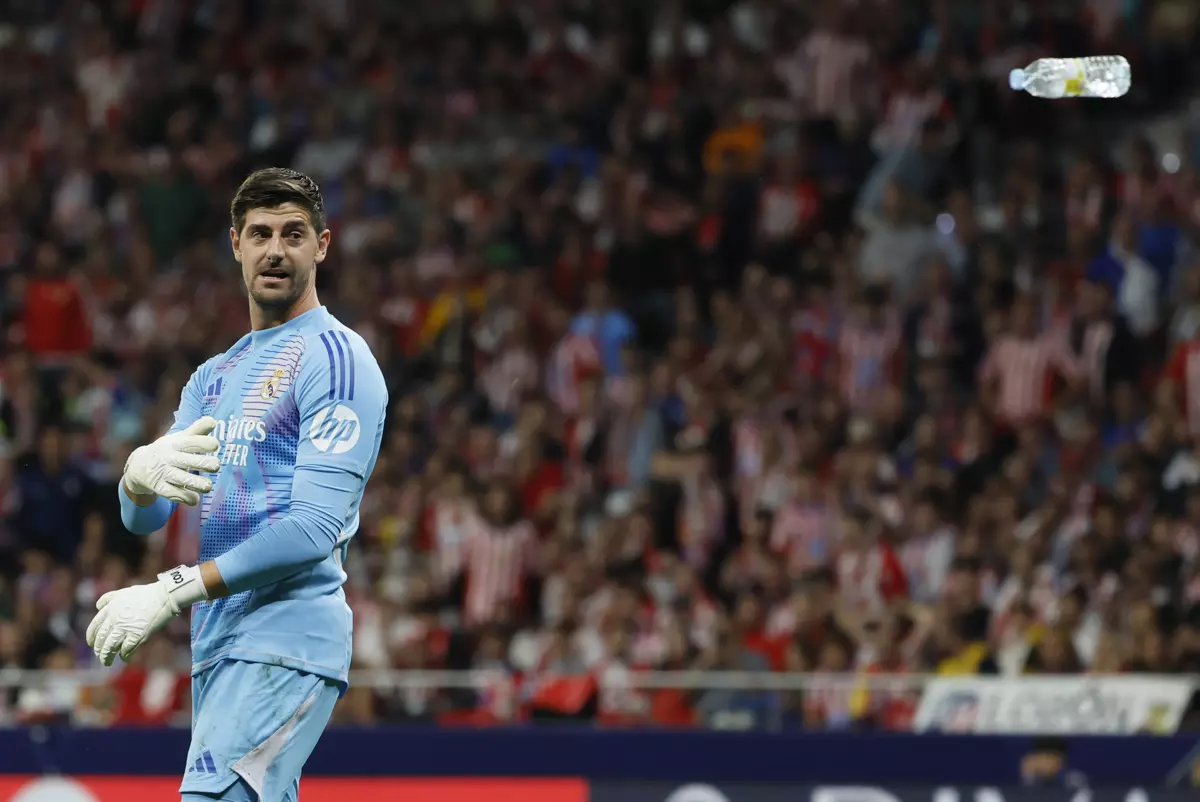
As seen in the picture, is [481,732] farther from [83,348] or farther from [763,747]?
[83,348]

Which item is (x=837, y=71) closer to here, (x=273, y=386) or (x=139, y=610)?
(x=273, y=386)

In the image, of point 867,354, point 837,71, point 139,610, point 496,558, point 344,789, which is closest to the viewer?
point 139,610

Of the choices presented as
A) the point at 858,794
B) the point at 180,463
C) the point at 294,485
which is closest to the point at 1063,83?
the point at 294,485

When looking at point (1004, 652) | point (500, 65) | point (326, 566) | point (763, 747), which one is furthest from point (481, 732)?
point (500, 65)

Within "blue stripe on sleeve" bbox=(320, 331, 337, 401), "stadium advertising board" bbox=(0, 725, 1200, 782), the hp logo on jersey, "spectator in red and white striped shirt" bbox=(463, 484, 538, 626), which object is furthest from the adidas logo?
"spectator in red and white striped shirt" bbox=(463, 484, 538, 626)

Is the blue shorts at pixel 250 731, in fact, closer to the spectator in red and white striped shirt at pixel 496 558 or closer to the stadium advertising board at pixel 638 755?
the stadium advertising board at pixel 638 755

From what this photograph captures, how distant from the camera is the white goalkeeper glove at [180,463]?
455 cm

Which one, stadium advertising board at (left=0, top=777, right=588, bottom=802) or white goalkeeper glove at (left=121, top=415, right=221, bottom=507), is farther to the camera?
stadium advertising board at (left=0, top=777, right=588, bottom=802)

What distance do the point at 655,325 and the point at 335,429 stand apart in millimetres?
9965

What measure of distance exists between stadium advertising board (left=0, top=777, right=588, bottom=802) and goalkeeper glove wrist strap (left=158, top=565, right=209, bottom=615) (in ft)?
17.9

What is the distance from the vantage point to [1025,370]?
13344 mm

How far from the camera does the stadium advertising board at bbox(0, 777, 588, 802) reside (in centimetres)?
975

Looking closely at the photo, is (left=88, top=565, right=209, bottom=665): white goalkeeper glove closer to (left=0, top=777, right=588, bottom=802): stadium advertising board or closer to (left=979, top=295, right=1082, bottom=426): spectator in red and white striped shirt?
(left=0, top=777, right=588, bottom=802): stadium advertising board

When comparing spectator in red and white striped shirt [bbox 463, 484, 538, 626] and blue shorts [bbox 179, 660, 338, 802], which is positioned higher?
blue shorts [bbox 179, 660, 338, 802]
